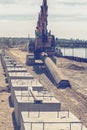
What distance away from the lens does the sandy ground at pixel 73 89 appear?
162 ft

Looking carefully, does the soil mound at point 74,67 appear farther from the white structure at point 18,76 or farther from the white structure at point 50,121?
the white structure at point 50,121

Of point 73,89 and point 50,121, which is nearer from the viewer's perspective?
point 50,121

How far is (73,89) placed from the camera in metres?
64.1

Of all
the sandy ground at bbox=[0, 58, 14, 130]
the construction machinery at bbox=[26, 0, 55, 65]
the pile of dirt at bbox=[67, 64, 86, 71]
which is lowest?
the pile of dirt at bbox=[67, 64, 86, 71]

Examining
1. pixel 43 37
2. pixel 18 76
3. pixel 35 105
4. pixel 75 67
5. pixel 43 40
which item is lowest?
pixel 75 67

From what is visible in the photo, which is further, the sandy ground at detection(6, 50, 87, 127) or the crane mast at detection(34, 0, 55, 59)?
the crane mast at detection(34, 0, 55, 59)

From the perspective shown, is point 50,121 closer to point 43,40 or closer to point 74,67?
point 74,67

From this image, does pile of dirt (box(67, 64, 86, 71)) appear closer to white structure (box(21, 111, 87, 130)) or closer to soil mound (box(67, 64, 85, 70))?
soil mound (box(67, 64, 85, 70))

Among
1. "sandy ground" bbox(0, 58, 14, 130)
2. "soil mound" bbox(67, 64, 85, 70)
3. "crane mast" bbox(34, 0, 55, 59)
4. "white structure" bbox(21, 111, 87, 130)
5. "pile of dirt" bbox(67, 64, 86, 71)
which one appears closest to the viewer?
"white structure" bbox(21, 111, 87, 130)

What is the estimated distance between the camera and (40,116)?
35906 millimetres

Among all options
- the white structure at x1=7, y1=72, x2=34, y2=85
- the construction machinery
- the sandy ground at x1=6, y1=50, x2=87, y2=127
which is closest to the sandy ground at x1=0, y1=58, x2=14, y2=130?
the white structure at x1=7, y1=72, x2=34, y2=85

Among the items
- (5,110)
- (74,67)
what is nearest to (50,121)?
(5,110)

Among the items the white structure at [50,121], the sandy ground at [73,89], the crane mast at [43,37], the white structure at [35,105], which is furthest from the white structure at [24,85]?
the crane mast at [43,37]

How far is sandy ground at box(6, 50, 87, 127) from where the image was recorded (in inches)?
1949
